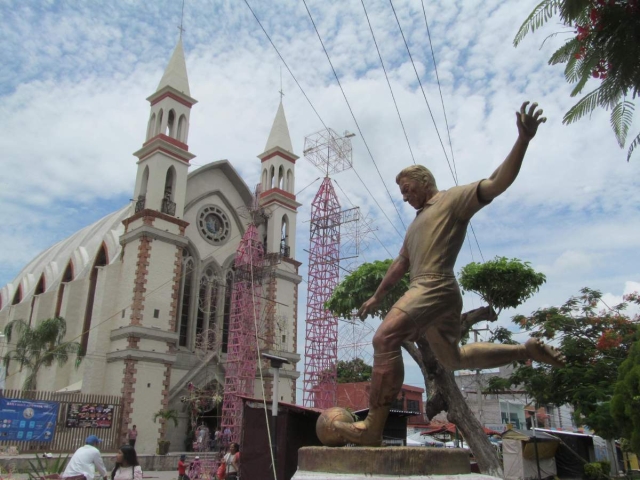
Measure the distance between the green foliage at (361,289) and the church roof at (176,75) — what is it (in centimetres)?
1692

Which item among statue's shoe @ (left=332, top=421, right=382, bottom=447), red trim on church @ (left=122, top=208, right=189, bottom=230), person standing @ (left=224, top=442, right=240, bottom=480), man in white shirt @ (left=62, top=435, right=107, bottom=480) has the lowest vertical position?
person standing @ (left=224, top=442, right=240, bottom=480)

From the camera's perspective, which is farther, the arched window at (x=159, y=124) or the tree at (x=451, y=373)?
the arched window at (x=159, y=124)

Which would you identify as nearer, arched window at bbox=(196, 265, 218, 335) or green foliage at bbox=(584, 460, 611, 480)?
green foliage at bbox=(584, 460, 611, 480)

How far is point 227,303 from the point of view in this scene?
28.9 m

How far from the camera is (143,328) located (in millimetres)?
23172

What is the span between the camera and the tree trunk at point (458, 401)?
12.2m

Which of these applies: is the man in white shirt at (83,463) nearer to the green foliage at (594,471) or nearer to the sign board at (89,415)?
the sign board at (89,415)

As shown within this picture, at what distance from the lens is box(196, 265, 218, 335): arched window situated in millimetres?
27234

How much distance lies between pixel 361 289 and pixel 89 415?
1167 cm

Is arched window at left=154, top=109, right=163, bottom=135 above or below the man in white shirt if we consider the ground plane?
above

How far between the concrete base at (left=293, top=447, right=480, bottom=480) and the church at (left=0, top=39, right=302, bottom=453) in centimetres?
1986

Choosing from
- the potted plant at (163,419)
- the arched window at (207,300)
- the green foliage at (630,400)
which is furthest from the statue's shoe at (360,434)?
the arched window at (207,300)

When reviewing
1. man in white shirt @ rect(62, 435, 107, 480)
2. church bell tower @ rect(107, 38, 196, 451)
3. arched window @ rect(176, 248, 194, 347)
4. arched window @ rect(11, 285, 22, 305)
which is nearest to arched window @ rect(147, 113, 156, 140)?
church bell tower @ rect(107, 38, 196, 451)

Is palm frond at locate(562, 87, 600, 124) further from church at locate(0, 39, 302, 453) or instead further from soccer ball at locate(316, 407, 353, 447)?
church at locate(0, 39, 302, 453)
